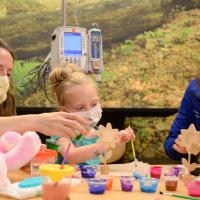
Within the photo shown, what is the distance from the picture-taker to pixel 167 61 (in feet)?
13.9

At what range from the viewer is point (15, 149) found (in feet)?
4.54

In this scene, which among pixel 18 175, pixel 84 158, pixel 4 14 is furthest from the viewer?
pixel 4 14

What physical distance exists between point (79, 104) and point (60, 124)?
683 millimetres

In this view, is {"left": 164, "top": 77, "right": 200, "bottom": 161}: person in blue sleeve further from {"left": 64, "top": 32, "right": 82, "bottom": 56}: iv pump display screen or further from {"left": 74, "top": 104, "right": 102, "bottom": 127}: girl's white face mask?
{"left": 64, "top": 32, "right": 82, "bottom": 56}: iv pump display screen

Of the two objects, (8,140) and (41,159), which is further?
(41,159)

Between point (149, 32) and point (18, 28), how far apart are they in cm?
134

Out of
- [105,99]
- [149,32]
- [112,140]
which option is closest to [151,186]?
[112,140]

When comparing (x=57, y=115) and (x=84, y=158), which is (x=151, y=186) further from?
(x=84, y=158)

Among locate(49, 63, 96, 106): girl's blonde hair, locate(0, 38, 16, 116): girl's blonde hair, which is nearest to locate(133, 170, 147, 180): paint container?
locate(49, 63, 96, 106): girl's blonde hair

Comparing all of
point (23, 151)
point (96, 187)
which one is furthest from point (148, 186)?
point (23, 151)

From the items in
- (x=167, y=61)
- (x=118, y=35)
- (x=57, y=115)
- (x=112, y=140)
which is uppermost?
(x=118, y=35)

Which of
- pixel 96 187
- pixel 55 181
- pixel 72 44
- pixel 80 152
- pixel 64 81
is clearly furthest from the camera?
pixel 72 44

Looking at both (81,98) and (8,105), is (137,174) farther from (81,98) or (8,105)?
(8,105)

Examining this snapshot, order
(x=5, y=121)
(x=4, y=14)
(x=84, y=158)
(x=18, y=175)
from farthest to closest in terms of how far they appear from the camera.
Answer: (x=4, y=14) → (x=84, y=158) → (x=18, y=175) → (x=5, y=121)
